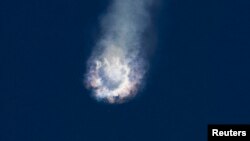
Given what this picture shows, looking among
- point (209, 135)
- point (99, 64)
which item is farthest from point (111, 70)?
point (209, 135)

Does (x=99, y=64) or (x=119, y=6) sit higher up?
(x=119, y=6)

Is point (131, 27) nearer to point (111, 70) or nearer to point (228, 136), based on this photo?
point (111, 70)

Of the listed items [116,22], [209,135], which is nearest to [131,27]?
[116,22]

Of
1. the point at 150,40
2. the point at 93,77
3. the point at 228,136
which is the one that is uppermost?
the point at 150,40

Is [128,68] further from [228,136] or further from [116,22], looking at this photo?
[228,136]

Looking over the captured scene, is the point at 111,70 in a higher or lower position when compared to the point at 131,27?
lower

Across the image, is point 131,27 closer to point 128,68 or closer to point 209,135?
point 128,68

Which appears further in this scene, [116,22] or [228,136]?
[116,22]

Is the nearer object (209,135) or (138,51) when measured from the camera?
(209,135)
